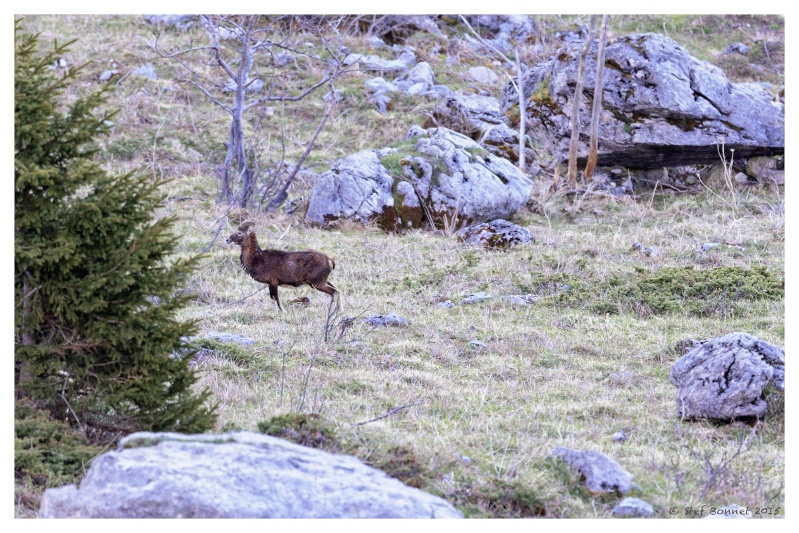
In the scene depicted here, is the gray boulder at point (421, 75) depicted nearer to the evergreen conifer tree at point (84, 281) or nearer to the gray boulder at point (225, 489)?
the evergreen conifer tree at point (84, 281)

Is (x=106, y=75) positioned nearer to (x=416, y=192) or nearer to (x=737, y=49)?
(x=416, y=192)

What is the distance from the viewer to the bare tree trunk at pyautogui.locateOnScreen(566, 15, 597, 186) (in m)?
15.6

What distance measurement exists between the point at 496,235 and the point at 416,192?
196 centimetres

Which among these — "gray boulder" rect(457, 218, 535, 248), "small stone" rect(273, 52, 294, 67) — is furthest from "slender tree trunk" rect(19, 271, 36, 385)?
"small stone" rect(273, 52, 294, 67)

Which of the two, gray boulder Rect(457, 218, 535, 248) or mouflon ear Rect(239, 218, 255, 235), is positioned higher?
mouflon ear Rect(239, 218, 255, 235)

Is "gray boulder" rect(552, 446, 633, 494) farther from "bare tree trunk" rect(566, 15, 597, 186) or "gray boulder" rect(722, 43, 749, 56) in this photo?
"gray boulder" rect(722, 43, 749, 56)

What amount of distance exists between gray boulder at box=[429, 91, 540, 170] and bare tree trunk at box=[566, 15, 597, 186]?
3.08ft

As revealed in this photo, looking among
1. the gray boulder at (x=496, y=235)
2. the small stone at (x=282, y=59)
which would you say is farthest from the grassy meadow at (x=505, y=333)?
the small stone at (x=282, y=59)

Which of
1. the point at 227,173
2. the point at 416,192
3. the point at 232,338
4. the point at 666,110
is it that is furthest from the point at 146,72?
the point at 232,338

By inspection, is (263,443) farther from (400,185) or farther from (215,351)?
(400,185)

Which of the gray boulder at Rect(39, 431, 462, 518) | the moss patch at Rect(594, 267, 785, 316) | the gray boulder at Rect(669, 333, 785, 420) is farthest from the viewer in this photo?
the moss patch at Rect(594, 267, 785, 316)

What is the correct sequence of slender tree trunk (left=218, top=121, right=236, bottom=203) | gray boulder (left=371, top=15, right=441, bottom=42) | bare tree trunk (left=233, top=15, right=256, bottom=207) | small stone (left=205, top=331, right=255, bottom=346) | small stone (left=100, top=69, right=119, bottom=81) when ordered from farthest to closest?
gray boulder (left=371, top=15, right=441, bottom=42)
small stone (left=100, top=69, right=119, bottom=81)
slender tree trunk (left=218, top=121, right=236, bottom=203)
bare tree trunk (left=233, top=15, right=256, bottom=207)
small stone (left=205, top=331, right=255, bottom=346)
